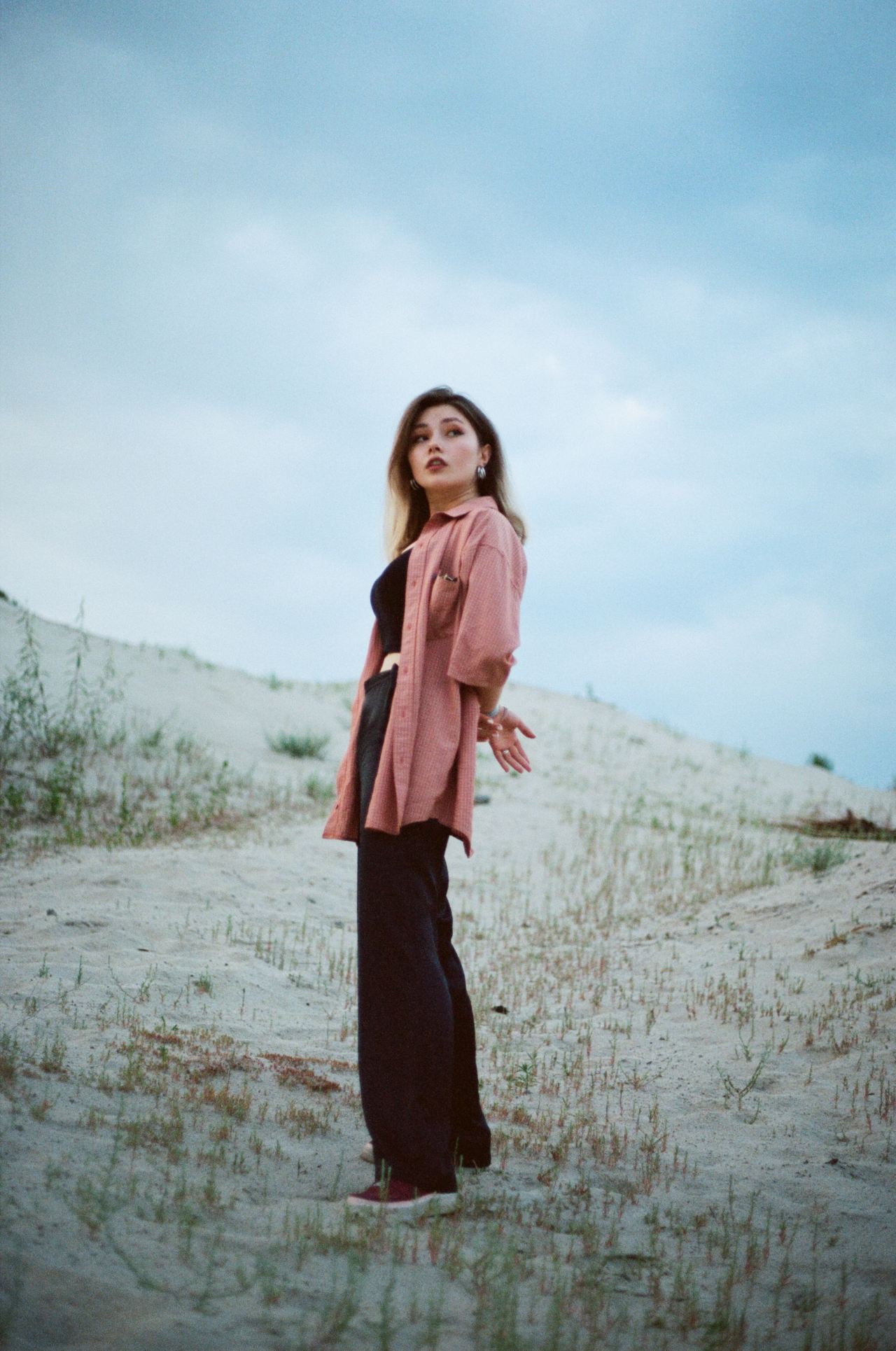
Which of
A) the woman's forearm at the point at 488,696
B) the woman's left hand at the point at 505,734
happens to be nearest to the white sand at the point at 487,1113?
the woman's left hand at the point at 505,734

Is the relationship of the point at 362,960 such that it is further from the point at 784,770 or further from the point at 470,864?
the point at 784,770

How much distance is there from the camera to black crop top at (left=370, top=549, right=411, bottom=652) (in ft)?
11.3

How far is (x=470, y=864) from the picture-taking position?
1015 cm

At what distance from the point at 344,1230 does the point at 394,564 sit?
2.02 meters

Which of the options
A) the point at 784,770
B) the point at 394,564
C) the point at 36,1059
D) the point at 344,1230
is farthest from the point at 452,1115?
the point at 784,770

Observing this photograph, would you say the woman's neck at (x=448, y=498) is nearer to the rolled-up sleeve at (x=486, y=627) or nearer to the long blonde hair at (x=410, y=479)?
the long blonde hair at (x=410, y=479)

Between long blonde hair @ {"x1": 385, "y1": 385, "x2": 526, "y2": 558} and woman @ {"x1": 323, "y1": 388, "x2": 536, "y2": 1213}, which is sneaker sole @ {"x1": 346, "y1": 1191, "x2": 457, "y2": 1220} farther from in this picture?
Answer: long blonde hair @ {"x1": 385, "y1": 385, "x2": 526, "y2": 558}

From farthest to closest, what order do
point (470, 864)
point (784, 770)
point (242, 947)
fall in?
point (784, 770), point (470, 864), point (242, 947)

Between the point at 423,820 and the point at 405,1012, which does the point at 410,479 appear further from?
the point at 405,1012

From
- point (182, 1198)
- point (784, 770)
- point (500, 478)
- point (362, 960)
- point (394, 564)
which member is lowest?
point (182, 1198)

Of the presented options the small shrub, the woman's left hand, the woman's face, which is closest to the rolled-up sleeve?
the woman's left hand

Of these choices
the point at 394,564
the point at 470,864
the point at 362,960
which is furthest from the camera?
the point at 470,864

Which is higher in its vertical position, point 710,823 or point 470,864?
point 710,823

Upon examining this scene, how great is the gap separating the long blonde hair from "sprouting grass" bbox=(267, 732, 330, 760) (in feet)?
37.1
